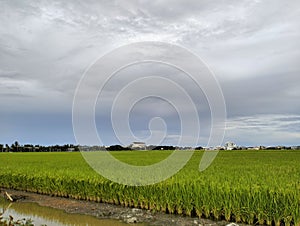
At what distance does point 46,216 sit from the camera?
40.9 feet

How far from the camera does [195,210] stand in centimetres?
1085

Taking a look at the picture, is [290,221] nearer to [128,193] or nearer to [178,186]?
[178,186]

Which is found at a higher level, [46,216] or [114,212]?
[114,212]

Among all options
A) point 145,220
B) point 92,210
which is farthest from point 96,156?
point 145,220

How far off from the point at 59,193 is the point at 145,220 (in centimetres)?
596

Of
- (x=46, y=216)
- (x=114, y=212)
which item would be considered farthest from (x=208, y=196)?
(x=46, y=216)

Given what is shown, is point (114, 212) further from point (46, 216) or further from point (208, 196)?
point (208, 196)

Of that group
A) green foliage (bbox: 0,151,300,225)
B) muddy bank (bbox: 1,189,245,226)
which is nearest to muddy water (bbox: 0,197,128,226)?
muddy bank (bbox: 1,189,245,226)

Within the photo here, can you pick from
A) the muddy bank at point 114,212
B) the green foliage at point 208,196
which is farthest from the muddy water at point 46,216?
the green foliage at point 208,196

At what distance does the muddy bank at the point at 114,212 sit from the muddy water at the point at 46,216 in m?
0.31

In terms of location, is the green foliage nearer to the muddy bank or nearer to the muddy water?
the muddy bank

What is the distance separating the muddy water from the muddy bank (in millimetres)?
313

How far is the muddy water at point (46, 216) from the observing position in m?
11.3

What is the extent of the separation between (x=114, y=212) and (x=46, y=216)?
2525 millimetres
